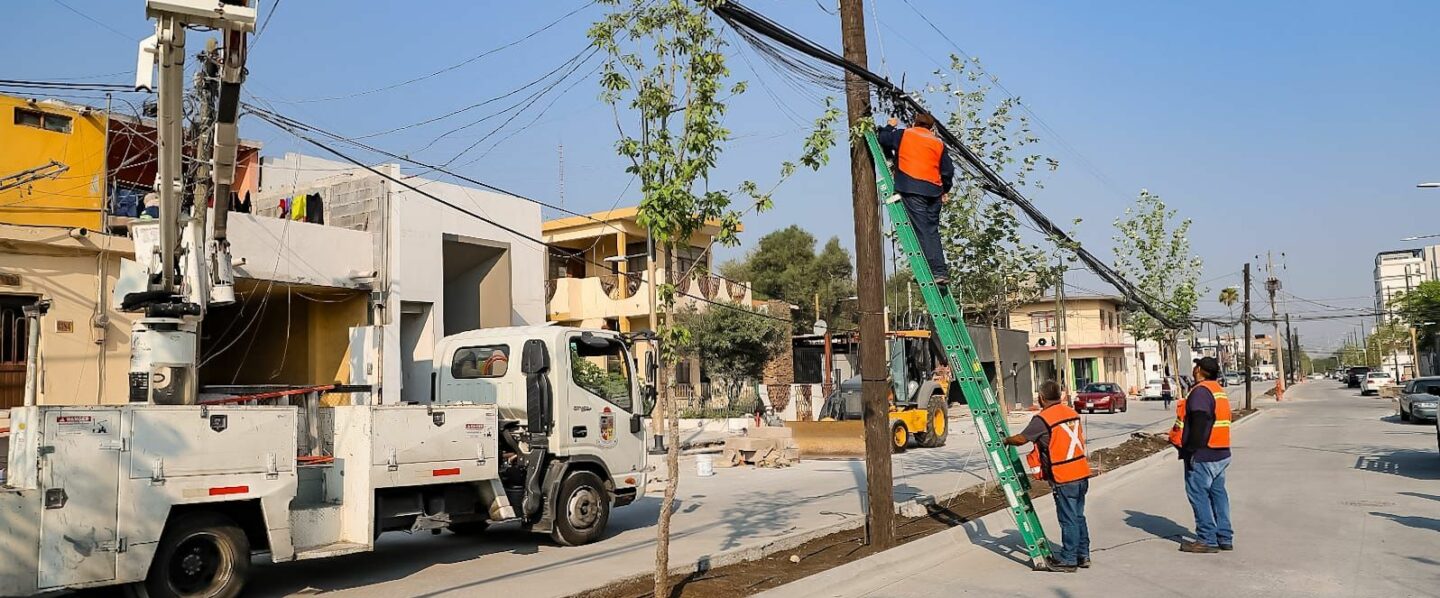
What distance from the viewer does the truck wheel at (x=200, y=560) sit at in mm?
7793

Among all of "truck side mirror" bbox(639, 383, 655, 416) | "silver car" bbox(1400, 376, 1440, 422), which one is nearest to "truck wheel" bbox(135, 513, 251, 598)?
"truck side mirror" bbox(639, 383, 655, 416)

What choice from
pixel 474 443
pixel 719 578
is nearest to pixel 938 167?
pixel 719 578

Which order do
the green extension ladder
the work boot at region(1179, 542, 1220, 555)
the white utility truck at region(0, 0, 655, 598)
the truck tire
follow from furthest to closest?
the truck tire < the work boot at region(1179, 542, 1220, 555) < the green extension ladder < the white utility truck at region(0, 0, 655, 598)

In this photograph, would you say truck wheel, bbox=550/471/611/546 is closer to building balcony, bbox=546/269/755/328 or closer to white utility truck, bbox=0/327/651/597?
white utility truck, bbox=0/327/651/597

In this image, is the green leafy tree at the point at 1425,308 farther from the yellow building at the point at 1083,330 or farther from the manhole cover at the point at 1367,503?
the manhole cover at the point at 1367,503

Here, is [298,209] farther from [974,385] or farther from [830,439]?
[974,385]

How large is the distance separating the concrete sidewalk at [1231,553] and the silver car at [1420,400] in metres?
15.6

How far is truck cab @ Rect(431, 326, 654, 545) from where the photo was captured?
35.8 ft

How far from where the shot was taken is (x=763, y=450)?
73.1 ft

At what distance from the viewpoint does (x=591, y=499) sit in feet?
37.9

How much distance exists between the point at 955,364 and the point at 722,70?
12.3 ft

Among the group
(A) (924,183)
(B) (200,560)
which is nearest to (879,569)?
(A) (924,183)

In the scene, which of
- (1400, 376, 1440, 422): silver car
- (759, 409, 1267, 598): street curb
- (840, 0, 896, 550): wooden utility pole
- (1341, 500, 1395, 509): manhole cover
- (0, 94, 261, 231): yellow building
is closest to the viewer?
(759, 409, 1267, 598): street curb

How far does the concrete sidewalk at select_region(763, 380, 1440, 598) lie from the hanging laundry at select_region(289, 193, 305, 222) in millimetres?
15212
